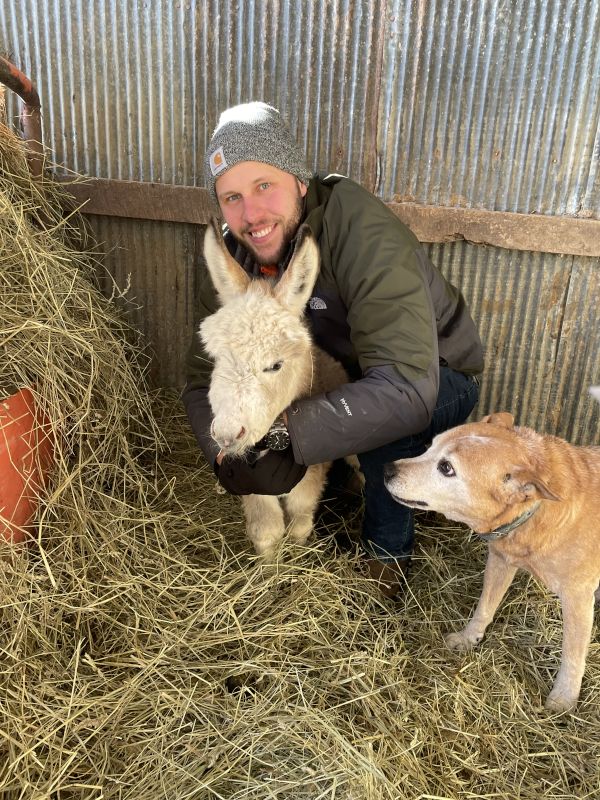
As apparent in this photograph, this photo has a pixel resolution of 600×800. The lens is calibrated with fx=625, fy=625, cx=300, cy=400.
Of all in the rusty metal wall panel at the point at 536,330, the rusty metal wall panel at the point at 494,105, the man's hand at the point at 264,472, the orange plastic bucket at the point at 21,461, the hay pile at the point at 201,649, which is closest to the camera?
the hay pile at the point at 201,649

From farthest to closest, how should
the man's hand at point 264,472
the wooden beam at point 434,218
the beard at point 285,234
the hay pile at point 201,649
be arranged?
the wooden beam at point 434,218
the beard at point 285,234
the man's hand at point 264,472
the hay pile at point 201,649

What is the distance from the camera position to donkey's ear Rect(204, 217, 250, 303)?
8.64ft

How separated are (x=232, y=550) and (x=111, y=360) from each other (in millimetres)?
1245

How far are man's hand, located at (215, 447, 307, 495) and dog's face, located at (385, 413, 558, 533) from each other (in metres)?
0.45

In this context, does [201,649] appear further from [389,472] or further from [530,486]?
[530,486]

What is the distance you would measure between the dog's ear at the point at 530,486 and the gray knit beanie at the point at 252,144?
177 cm

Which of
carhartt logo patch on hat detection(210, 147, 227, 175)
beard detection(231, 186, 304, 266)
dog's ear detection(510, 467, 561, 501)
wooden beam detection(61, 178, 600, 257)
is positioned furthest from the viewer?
wooden beam detection(61, 178, 600, 257)

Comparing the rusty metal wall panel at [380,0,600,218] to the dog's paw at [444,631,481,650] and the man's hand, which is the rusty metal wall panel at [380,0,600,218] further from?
the dog's paw at [444,631,481,650]

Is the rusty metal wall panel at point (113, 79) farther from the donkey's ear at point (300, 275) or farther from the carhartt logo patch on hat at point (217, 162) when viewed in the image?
the donkey's ear at point (300, 275)

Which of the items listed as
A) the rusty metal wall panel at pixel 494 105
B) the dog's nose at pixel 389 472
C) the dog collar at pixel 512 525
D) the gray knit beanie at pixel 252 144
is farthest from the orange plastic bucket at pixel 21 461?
the rusty metal wall panel at pixel 494 105

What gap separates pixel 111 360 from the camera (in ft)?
11.4

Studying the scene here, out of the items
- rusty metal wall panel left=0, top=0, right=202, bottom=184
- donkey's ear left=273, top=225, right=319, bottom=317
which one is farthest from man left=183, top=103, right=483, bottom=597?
rusty metal wall panel left=0, top=0, right=202, bottom=184

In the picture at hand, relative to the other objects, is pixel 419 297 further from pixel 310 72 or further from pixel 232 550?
pixel 310 72

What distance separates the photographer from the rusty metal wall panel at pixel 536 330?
392cm
